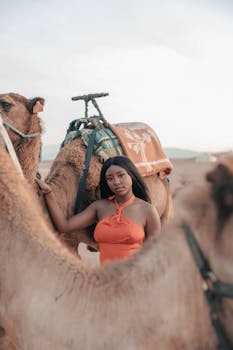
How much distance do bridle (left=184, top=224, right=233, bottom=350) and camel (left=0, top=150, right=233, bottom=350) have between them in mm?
12

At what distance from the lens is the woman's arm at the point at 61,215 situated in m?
3.70

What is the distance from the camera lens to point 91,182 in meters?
4.32

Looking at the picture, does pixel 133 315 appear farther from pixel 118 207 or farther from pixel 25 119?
pixel 25 119

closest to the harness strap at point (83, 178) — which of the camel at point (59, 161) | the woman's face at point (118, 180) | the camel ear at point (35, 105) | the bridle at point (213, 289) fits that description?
the camel at point (59, 161)

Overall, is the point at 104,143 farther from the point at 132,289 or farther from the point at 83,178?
the point at 132,289

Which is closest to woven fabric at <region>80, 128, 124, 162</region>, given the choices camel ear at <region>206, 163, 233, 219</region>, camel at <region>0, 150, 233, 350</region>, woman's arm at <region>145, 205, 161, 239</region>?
woman's arm at <region>145, 205, 161, 239</region>

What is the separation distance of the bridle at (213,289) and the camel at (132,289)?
0.01 metres

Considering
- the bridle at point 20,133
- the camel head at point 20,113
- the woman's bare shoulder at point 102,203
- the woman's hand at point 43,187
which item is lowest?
the woman's bare shoulder at point 102,203

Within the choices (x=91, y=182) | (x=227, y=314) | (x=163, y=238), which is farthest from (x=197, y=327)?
(x=91, y=182)

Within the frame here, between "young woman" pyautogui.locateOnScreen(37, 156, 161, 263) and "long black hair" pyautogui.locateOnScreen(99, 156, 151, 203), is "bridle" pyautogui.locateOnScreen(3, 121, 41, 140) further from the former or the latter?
"long black hair" pyautogui.locateOnScreen(99, 156, 151, 203)

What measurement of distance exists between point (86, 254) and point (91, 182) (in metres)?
6.46

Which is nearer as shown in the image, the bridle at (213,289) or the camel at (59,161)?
the bridle at (213,289)

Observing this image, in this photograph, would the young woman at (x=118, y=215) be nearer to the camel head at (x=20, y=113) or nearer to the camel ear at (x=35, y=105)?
the camel head at (x=20, y=113)

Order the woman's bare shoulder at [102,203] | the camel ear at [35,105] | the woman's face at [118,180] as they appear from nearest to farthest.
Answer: the woman's face at [118,180] < the woman's bare shoulder at [102,203] < the camel ear at [35,105]
